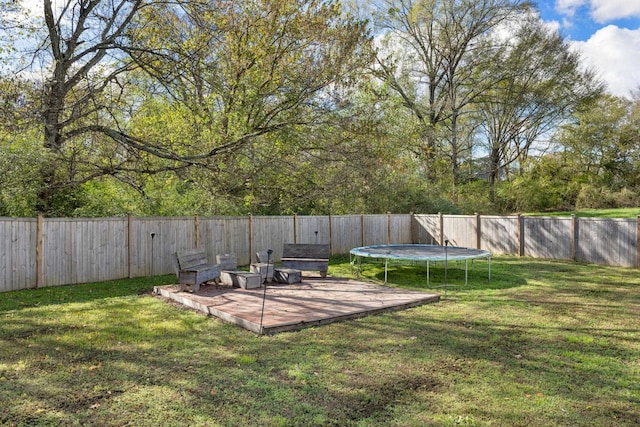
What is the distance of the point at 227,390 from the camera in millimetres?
3576

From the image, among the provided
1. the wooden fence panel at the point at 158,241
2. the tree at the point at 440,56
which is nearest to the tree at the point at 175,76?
the wooden fence panel at the point at 158,241

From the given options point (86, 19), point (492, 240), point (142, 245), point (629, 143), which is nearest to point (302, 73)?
point (86, 19)

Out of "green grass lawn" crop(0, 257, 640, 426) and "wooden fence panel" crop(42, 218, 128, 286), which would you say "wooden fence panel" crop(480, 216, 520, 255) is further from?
"wooden fence panel" crop(42, 218, 128, 286)

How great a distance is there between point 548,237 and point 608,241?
181 centimetres

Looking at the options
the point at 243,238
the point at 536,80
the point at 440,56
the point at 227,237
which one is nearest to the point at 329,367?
the point at 227,237

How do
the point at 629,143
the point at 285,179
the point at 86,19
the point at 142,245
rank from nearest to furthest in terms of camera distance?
the point at 86,19
the point at 142,245
the point at 285,179
the point at 629,143

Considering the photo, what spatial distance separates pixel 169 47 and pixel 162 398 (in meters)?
7.48

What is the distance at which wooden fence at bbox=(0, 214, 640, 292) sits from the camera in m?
8.56

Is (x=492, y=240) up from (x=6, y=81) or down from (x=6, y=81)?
down

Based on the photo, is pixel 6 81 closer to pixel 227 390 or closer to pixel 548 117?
pixel 227 390

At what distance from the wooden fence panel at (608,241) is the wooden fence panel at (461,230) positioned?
3808mm

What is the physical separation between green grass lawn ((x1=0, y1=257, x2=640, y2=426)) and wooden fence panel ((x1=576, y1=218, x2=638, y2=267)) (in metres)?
5.49

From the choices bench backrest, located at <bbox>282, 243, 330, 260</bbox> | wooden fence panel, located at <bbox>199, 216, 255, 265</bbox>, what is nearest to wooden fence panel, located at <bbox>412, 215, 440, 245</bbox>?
wooden fence panel, located at <bbox>199, 216, 255, 265</bbox>

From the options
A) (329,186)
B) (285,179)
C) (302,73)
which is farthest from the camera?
(329,186)
